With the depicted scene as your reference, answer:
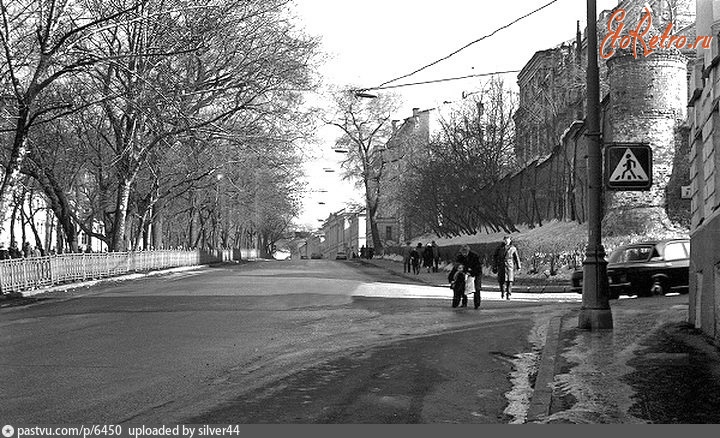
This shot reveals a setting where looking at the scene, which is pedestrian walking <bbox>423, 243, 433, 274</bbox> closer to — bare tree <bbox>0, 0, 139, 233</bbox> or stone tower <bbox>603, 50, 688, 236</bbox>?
stone tower <bbox>603, 50, 688, 236</bbox>

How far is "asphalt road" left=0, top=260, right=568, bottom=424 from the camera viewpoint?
25.4 ft

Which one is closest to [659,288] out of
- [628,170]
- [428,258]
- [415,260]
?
[628,170]

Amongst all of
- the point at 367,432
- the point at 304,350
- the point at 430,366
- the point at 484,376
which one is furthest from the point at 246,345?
the point at 367,432

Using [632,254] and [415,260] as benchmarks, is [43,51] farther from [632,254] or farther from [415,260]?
[415,260]

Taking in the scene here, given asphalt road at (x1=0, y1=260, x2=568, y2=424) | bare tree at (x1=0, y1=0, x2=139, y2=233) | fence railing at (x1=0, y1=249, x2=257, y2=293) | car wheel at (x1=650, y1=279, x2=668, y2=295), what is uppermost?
bare tree at (x1=0, y1=0, x2=139, y2=233)

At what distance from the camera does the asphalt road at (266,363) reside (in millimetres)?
7750

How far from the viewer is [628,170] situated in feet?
45.6

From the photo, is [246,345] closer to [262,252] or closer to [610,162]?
[610,162]

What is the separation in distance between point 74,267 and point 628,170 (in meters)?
24.6

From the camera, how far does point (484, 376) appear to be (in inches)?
399

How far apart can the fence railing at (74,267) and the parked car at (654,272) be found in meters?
17.1

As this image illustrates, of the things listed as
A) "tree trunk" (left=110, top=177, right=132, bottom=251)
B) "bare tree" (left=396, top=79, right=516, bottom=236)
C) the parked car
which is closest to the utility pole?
the parked car

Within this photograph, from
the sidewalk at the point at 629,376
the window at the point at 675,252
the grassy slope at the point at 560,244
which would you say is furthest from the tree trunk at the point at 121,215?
the sidewalk at the point at 629,376

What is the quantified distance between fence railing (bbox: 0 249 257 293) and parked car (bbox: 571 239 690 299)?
56.1 feet
